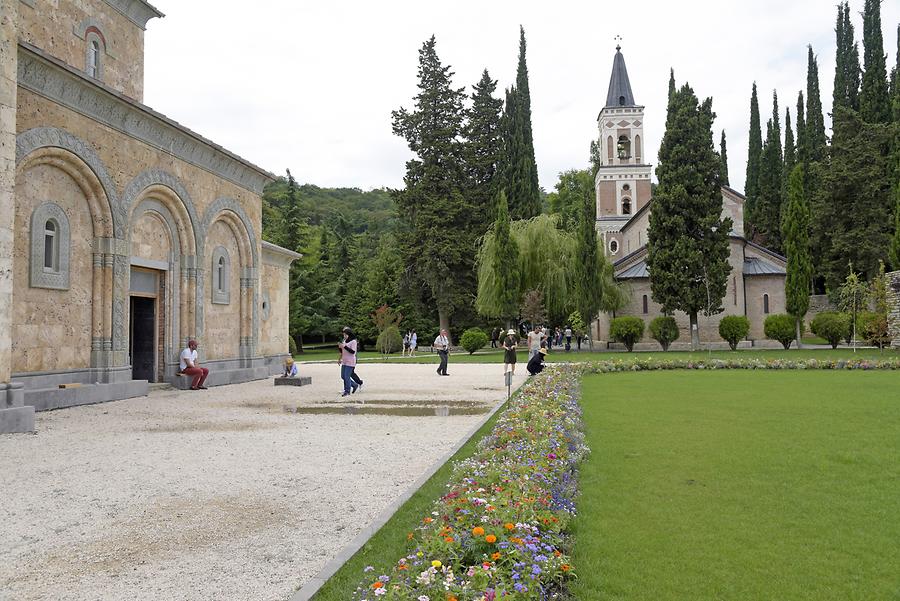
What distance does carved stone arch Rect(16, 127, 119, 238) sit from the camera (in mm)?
12234

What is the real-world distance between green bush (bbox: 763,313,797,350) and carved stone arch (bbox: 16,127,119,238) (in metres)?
34.0

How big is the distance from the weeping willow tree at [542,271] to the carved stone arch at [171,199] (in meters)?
21.4

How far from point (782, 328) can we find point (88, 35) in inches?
1391

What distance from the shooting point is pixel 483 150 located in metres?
48.2

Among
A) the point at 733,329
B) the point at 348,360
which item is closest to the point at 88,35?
the point at 348,360

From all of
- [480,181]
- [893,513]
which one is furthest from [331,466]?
[480,181]

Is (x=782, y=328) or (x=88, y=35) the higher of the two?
(x=88, y=35)

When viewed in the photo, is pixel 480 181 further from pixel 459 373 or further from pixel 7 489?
pixel 7 489

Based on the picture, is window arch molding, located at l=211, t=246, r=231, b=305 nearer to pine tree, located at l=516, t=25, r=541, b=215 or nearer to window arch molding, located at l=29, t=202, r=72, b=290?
window arch molding, located at l=29, t=202, r=72, b=290

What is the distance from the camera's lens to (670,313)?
36.6 meters

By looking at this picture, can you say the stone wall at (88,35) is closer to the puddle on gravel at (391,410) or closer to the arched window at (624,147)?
the puddle on gravel at (391,410)

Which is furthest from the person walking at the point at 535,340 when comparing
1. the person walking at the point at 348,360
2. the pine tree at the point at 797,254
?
the pine tree at the point at 797,254

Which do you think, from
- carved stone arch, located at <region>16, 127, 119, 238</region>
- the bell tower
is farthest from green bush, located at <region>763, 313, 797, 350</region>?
carved stone arch, located at <region>16, 127, 119, 238</region>

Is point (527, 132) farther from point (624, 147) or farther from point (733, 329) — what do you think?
point (733, 329)
